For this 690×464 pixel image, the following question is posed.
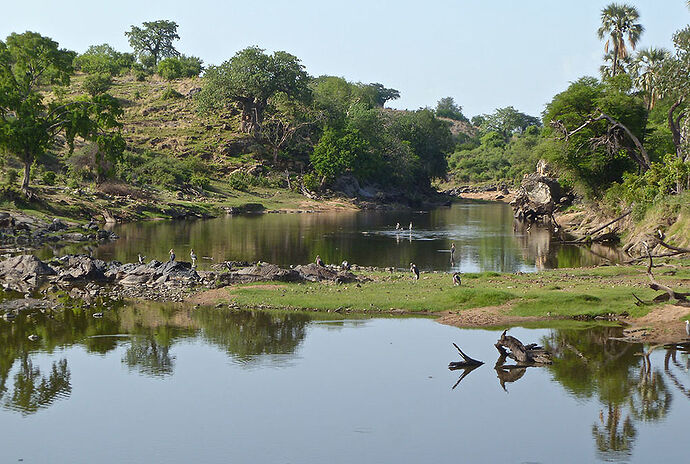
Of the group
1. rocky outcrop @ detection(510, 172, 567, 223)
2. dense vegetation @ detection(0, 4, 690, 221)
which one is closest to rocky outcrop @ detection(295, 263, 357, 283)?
dense vegetation @ detection(0, 4, 690, 221)

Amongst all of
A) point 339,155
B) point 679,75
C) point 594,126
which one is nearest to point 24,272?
point 679,75

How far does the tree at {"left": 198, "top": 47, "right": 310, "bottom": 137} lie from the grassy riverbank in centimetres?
8977

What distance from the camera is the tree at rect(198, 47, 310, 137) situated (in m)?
128

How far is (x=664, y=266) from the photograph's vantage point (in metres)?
46.7

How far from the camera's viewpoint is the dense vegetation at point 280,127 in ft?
250

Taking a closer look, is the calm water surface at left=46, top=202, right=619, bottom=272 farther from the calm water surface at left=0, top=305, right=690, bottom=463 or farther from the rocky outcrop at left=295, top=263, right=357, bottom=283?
the calm water surface at left=0, top=305, right=690, bottom=463

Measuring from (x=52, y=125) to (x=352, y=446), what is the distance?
227 ft

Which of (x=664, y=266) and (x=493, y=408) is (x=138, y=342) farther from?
(x=664, y=266)

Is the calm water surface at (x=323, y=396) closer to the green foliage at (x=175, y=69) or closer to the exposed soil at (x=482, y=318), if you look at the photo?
the exposed soil at (x=482, y=318)

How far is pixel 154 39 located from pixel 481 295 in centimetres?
17691

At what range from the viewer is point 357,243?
7025 cm

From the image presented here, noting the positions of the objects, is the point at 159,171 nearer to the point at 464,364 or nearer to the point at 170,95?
the point at 170,95

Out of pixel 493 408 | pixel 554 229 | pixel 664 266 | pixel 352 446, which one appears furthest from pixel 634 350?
pixel 554 229

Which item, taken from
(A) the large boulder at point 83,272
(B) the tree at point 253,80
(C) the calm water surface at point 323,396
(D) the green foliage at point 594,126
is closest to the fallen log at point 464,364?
(C) the calm water surface at point 323,396
